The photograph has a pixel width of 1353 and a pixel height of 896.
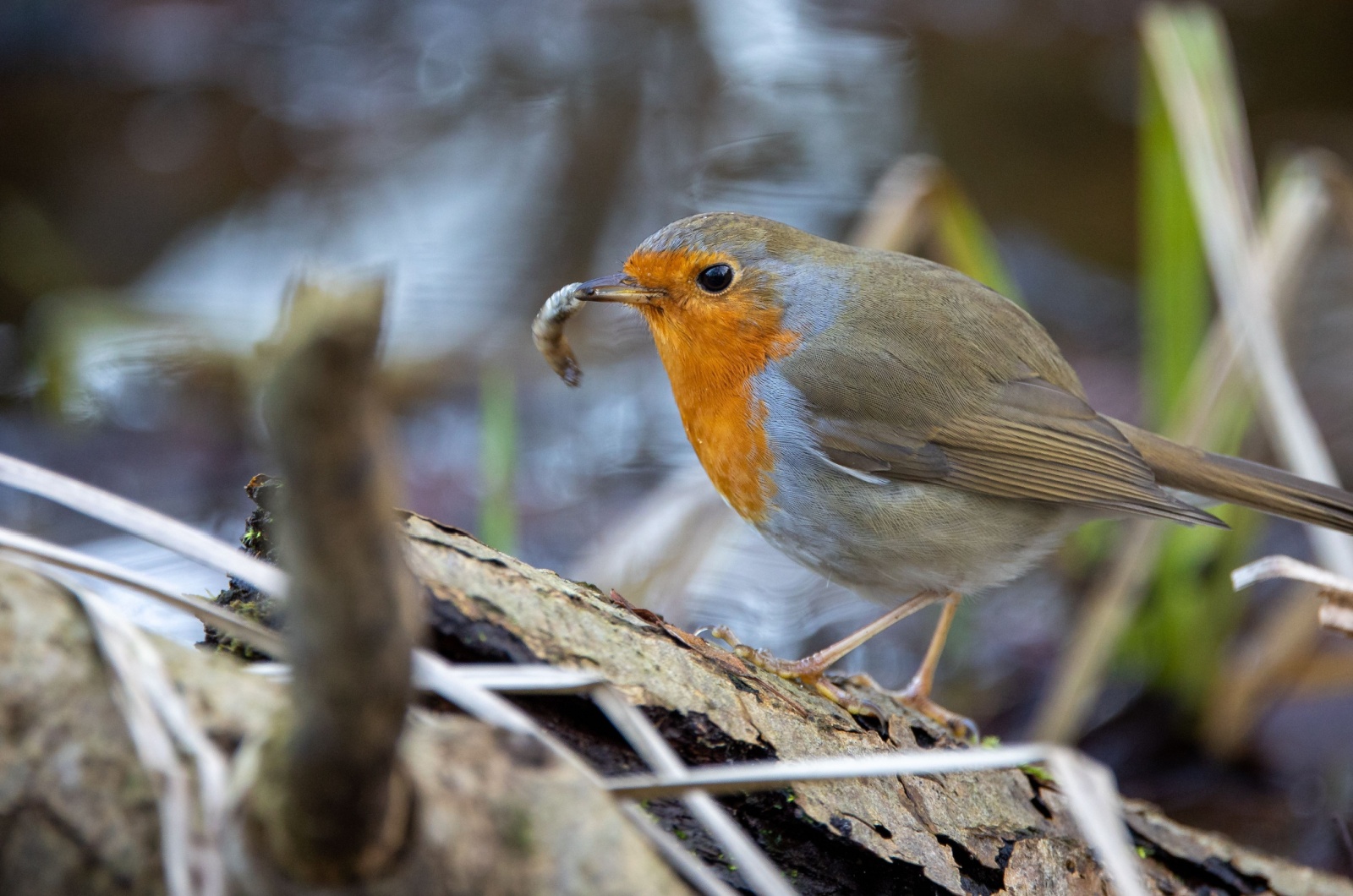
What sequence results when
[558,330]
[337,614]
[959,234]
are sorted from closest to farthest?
[337,614] → [558,330] → [959,234]

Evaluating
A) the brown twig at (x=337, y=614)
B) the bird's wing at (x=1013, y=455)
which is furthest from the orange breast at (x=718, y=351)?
the brown twig at (x=337, y=614)

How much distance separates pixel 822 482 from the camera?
2828 millimetres

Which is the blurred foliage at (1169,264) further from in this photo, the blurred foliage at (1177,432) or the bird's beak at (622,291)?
the bird's beak at (622,291)

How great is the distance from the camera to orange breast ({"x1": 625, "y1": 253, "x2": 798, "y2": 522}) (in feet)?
9.68

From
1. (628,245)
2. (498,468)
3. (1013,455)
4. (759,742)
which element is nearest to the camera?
(759,742)

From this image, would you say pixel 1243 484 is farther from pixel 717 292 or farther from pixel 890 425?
pixel 717 292

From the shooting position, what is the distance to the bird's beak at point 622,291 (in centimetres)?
293

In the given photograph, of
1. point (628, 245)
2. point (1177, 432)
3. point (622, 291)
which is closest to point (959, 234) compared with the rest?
point (1177, 432)

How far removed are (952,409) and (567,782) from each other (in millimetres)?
1865

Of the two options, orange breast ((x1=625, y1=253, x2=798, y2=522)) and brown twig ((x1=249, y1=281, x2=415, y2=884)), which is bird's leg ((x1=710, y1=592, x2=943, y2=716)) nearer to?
orange breast ((x1=625, y1=253, x2=798, y2=522))

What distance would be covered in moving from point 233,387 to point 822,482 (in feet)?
10.5

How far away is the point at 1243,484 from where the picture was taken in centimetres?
283

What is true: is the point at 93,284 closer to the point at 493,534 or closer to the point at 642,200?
the point at 642,200

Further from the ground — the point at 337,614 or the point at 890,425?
the point at 337,614
